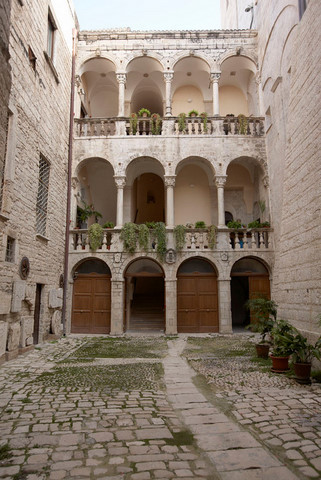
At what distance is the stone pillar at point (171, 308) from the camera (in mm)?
13070

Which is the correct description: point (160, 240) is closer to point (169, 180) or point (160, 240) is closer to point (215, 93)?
point (169, 180)

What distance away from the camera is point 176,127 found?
14633 millimetres

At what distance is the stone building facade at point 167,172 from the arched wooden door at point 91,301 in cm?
4

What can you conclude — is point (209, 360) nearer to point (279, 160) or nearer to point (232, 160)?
point (279, 160)

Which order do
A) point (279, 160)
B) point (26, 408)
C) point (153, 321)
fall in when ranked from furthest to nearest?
point (153, 321), point (279, 160), point (26, 408)

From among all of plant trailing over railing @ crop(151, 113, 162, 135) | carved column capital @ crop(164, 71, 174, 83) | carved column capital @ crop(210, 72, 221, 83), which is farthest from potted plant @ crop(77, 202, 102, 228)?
carved column capital @ crop(210, 72, 221, 83)

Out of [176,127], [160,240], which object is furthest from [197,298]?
[176,127]

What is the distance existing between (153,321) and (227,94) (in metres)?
12.1

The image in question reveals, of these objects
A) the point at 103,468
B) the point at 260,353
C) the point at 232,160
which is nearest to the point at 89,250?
the point at 232,160

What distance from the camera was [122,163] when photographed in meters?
14.3

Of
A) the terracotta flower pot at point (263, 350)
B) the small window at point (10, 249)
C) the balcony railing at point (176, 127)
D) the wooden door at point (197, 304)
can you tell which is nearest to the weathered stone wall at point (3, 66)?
the small window at point (10, 249)

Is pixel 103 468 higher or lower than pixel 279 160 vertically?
lower

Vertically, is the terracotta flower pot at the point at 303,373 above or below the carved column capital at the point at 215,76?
below

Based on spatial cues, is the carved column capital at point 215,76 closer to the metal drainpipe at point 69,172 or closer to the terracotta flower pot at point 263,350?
the metal drainpipe at point 69,172
